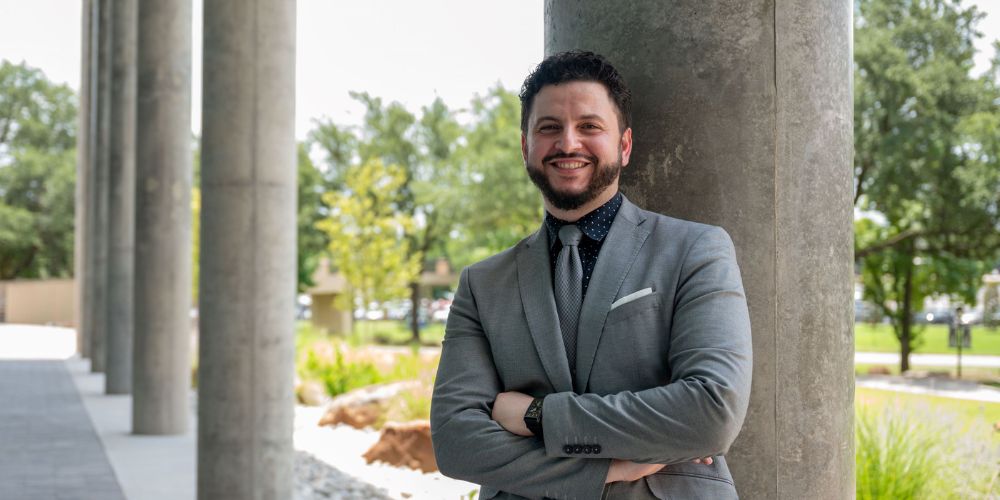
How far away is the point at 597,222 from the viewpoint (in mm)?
2242

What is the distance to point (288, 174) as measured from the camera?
7477 mm

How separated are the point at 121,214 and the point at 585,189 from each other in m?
14.0

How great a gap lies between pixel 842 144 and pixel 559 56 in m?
0.93

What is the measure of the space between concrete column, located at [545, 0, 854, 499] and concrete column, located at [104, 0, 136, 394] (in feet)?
43.8

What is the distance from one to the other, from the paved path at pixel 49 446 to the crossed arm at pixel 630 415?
6.45m

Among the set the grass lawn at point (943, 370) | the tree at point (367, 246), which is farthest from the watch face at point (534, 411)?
the tree at point (367, 246)

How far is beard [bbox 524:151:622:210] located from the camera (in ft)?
7.18

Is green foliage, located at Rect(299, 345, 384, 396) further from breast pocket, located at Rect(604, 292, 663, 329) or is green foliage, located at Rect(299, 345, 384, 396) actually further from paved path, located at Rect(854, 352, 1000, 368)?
paved path, located at Rect(854, 352, 1000, 368)

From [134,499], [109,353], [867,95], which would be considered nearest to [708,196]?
[134,499]

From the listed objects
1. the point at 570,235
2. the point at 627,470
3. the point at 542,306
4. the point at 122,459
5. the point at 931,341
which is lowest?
the point at 931,341

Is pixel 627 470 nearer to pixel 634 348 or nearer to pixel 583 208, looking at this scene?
pixel 634 348

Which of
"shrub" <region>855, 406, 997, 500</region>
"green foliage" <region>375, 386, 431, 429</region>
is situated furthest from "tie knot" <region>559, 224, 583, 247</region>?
"green foliage" <region>375, 386, 431, 429</region>

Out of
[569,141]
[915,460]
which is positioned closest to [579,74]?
[569,141]

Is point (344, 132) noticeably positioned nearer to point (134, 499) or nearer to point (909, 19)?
point (909, 19)
